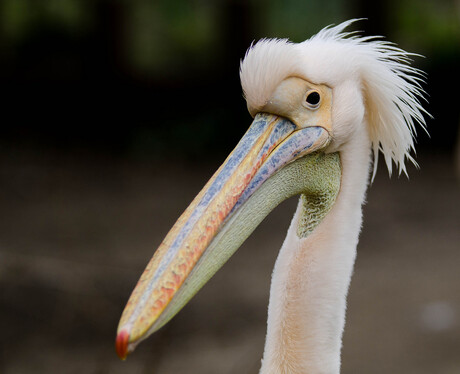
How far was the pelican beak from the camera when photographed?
167 cm

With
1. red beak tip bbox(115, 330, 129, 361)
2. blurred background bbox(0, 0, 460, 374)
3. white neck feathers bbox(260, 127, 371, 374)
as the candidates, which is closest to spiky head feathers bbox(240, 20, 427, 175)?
white neck feathers bbox(260, 127, 371, 374)

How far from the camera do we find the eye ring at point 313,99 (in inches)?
83.1

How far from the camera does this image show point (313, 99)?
2123 millimetres

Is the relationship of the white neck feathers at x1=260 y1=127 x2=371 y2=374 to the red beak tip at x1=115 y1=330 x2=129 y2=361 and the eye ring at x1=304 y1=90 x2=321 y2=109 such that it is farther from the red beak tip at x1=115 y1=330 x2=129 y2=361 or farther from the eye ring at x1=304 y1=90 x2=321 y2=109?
the red beak tip at x1=115 y1=330 x2=129 y2=361

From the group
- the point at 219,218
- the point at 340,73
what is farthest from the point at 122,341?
the point at 340,73

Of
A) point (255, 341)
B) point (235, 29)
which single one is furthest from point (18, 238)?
point (235, 29)

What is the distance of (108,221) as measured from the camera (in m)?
7.80

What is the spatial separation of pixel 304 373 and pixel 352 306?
3.97 meters

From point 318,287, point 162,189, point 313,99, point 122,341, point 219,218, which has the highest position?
point 313,99

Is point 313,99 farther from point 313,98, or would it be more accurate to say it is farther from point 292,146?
point 292,146

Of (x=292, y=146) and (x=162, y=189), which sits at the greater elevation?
(x=292, y=146)

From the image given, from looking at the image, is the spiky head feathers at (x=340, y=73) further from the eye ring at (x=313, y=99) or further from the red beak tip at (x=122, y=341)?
the red beak tip at (x=122, y=341)

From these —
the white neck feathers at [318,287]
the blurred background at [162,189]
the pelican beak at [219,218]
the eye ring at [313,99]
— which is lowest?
the blurred background at [162,189]

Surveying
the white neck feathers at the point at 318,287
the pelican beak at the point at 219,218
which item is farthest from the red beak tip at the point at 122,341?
the white neck feathers at the point at 318,287
